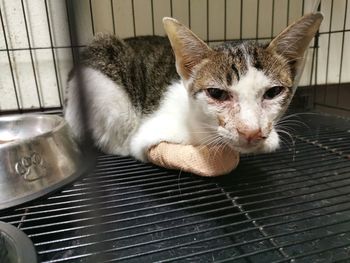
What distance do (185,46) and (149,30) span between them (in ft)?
3.55

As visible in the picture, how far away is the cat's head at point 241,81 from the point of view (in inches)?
36.2

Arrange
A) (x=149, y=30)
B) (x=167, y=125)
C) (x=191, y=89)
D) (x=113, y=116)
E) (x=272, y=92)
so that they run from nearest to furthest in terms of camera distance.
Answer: (x=272, y=92), (x=191, y=89), (x=167, y=125), (x=113, y=116), (x=149, y=30)

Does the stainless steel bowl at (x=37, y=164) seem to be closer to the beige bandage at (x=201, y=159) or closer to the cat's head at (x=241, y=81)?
the beige bandage at (x=201, y=159)

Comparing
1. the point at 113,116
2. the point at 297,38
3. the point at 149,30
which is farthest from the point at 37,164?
the point at 149,30

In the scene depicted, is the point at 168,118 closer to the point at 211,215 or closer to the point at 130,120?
the point at 130,120

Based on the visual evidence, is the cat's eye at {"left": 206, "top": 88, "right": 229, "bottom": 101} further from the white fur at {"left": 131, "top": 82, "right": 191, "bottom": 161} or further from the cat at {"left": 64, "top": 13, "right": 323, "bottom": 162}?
the white fur at {"left": 131, "top": 82, "right": 191, "bottom": 161}

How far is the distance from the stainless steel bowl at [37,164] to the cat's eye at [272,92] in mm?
589

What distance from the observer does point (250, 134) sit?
0.87 metres

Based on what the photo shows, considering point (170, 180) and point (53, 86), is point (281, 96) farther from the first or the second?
point (53, 86)

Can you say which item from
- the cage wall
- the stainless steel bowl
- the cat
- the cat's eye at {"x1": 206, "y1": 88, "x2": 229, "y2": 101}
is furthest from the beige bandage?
the cage wall

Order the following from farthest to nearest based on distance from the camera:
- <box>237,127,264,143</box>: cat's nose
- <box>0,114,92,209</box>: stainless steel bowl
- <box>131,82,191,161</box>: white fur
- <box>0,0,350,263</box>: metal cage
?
<box>131,82,191,161</box>: white fur, <box>0,114,92,209</box>: stainless steel bowl, <box>237,127,264,143</box>: cat's nose, <box>0,0,350,263</box>: metal cage

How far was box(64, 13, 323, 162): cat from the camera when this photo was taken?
3.12 ft

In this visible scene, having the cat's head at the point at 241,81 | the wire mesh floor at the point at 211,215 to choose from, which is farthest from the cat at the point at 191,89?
the wire mesh floor at the point at 211,215

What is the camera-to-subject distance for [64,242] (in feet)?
2.82
